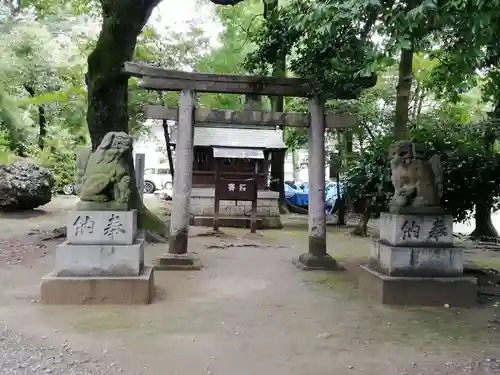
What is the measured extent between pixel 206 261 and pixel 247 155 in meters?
6.81

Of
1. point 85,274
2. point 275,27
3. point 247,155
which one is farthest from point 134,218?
point 247,155

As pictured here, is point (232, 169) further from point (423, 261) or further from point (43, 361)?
point (43, 361)

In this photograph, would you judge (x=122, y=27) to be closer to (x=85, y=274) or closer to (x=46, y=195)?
(x=85, y=274)

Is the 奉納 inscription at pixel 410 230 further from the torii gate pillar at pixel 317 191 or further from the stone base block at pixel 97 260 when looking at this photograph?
the stone base block at pixel 97 260

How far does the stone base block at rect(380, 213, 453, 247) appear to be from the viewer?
6.90 meters

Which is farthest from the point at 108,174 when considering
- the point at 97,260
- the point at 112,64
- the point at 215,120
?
→ the point at 112,64

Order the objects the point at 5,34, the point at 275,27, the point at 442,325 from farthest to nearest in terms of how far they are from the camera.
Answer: the point at 5,34
the point at 275,27
the point at 442,325

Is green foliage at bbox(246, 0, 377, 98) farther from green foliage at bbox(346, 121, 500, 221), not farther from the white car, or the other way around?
the white car

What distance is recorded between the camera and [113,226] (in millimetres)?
6539

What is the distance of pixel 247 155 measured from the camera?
16.4 meters

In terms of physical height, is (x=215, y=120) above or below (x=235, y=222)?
above

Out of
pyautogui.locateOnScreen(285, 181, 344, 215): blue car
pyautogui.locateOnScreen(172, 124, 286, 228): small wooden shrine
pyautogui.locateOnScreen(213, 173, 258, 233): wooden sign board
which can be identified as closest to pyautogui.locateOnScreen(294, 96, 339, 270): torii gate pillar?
pyautogui.locateOnScreen(213, 173, 258, 233): wooden sign board

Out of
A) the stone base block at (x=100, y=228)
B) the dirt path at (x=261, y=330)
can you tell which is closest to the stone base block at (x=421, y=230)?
the dirt path at (x=261, y=330)

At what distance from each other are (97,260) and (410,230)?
3.86 m
